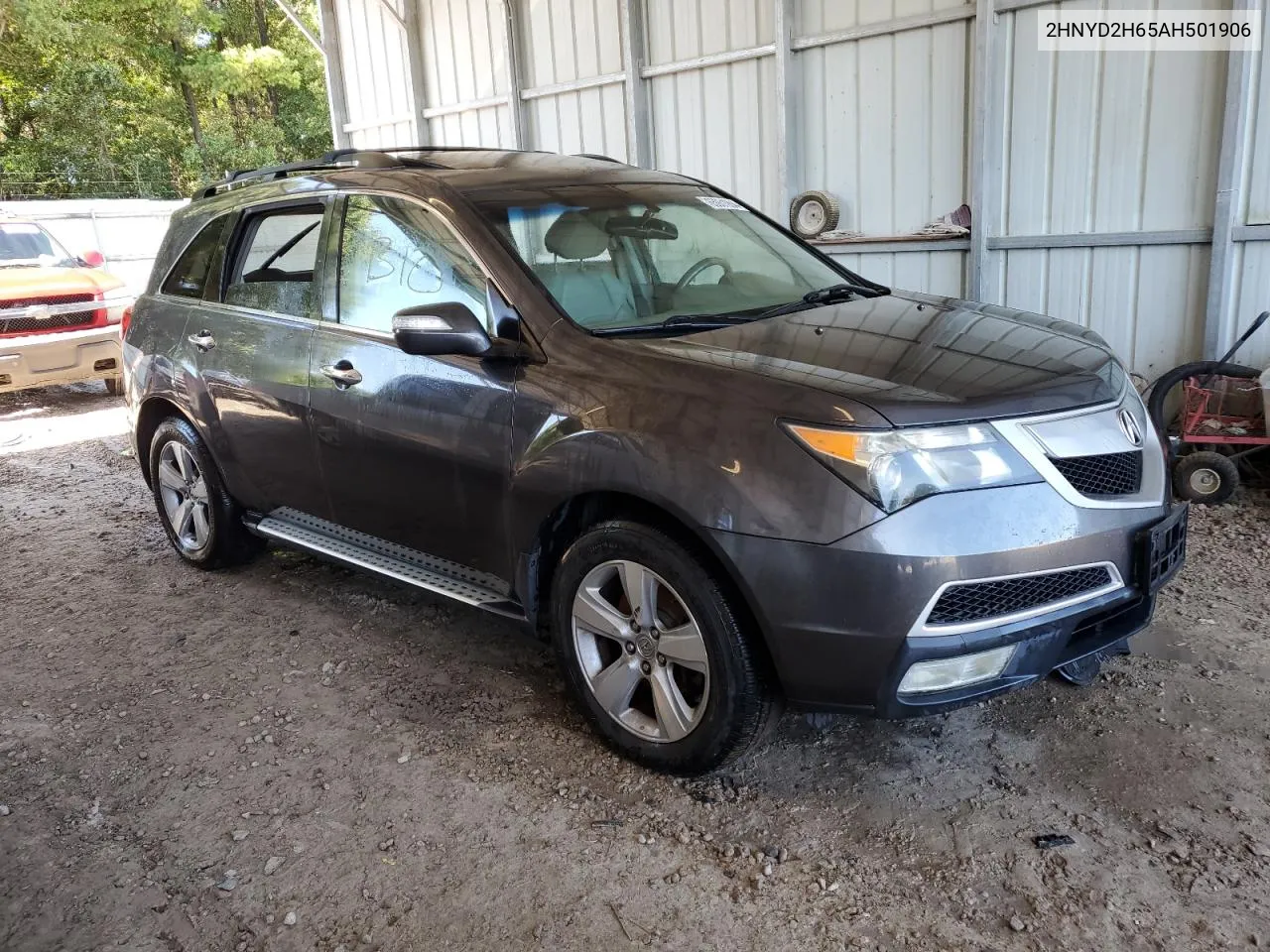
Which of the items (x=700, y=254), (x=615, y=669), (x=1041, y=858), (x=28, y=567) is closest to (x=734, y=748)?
(x=615, y=669)

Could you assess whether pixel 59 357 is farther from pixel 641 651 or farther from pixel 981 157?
pixel 641 651

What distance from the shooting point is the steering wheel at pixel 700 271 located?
132 inches

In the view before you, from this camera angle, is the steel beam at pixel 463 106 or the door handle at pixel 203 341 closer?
the door handle at pixel 203 341

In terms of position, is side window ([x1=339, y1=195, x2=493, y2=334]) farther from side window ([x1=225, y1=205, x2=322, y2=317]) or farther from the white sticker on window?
the white sticker on window

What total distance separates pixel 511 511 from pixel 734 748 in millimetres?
959

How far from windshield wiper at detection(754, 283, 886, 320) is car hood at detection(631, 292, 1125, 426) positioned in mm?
74

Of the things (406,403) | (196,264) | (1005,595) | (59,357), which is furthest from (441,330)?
(59,357)

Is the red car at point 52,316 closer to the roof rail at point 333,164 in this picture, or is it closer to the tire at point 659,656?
the roof rail at point 333,164

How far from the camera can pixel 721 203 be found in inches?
157

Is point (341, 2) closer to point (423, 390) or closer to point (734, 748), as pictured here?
point (423, 390)

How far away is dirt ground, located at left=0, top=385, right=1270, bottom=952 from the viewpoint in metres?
2.33

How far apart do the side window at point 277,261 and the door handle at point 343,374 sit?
1.07ft

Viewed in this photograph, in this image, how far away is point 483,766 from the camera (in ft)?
9.88

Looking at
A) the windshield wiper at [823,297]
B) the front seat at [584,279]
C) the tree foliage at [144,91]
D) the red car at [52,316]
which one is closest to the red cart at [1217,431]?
the windshield wiper at [823,297]
